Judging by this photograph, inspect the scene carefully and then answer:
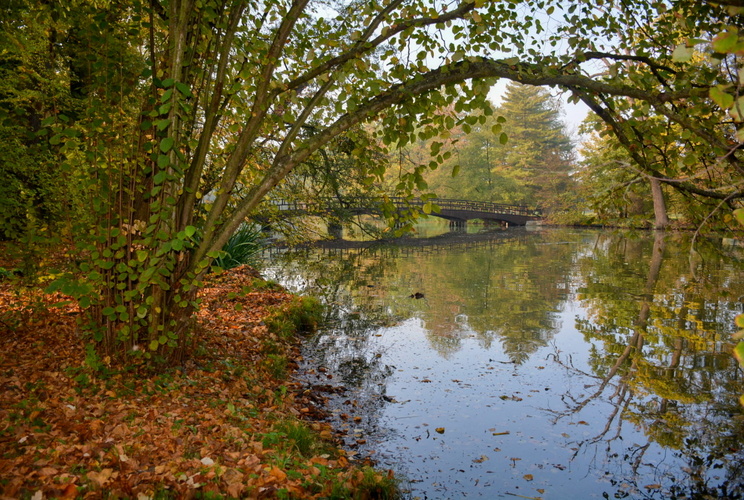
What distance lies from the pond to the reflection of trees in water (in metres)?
0.02

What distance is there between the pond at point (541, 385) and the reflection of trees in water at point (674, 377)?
2 cm

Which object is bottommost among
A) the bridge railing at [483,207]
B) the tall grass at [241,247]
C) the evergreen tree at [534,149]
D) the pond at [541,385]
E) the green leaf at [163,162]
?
the pond at [541,385]

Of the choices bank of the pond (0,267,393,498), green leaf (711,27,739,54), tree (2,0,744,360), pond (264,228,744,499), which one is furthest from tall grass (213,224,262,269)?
green leaf (711,27,739,54)

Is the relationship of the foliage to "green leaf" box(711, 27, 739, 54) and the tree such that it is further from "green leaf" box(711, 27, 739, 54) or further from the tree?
"green leaf" box(711, 27, 739, 54)

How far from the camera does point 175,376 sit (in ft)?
14.9

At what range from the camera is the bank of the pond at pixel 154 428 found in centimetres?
266

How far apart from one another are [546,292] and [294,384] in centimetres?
786

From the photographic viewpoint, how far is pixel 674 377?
6035 mm

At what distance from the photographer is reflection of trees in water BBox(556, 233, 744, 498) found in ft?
14.0

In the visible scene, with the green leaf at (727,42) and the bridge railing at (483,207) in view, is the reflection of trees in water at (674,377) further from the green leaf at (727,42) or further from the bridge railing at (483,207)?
the bridge railing at (483,207)

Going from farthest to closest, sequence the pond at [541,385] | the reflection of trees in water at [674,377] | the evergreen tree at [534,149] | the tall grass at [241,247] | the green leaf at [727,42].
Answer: the evergreen tree at [534,149] → the tall grass at [241,247] → the reflection of trees in water at [674,377] → the pond at [541,385] → the green leaf at [727,42]

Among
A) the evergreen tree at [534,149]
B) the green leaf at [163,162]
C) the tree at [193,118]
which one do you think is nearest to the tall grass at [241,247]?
the tree at [193,118]

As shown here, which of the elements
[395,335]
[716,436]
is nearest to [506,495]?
[716,436]

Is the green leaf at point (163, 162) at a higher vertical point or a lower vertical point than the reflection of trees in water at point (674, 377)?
higher
